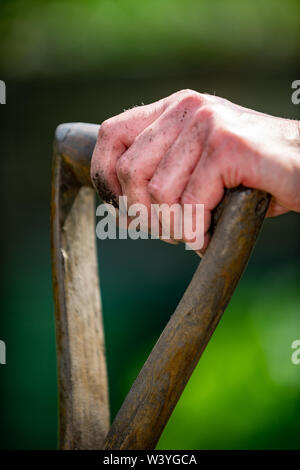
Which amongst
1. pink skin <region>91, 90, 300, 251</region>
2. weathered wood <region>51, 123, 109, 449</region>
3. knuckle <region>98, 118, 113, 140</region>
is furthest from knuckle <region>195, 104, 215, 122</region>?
weathered wood <region>51, 123, 109, 449</region>

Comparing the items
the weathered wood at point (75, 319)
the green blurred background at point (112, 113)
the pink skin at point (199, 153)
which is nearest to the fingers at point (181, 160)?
the pink skin at point (199, 153)

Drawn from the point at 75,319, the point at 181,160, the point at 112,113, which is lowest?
the point at 75,319

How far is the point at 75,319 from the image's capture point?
723 mm

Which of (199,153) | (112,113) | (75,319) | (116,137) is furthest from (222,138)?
→ (112,113)

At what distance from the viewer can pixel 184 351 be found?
51 centimetres

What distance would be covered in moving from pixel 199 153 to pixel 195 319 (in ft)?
0.52

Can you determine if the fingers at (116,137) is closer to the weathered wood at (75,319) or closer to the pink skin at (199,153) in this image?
the pink skin at (199,153)

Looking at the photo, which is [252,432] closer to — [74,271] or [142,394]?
[74,271]

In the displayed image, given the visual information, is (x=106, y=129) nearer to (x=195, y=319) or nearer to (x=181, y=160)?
(x=181, y=160)

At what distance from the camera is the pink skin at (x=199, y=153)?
0.48m

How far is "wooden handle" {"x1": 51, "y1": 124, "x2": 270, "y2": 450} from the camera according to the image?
0.50 m

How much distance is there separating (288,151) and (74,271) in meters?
0.36
